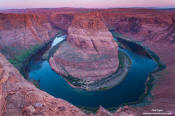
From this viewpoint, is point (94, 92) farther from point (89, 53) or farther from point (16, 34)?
point (16, 34)

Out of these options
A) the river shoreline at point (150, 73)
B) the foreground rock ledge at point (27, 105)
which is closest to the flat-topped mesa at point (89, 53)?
the river shoreline at point (150, 73)

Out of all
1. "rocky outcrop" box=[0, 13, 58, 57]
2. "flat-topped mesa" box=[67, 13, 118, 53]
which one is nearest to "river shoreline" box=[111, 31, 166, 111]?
"flat-topped mesa" box=[67, 13, 118, 53]

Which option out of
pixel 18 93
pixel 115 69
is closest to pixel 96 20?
pixel 115 69

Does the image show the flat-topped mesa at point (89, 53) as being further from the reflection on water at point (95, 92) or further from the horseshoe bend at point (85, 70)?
the reflection on water at point (95, 92)


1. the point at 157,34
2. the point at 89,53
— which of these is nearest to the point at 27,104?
the point at 89,53

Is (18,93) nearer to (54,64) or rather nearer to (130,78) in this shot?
(54,64)
